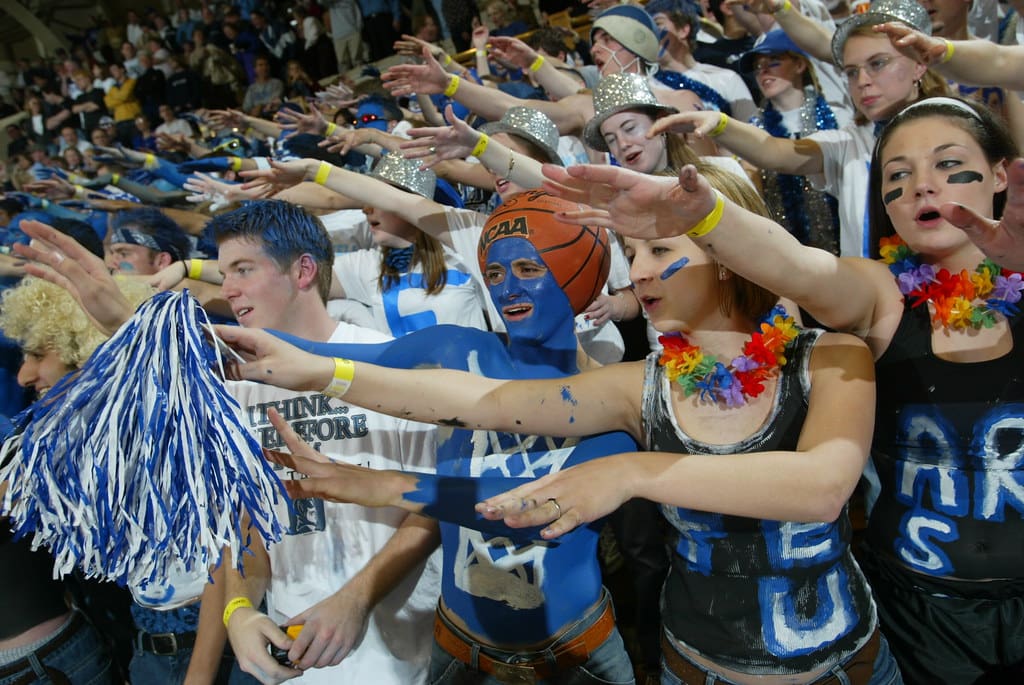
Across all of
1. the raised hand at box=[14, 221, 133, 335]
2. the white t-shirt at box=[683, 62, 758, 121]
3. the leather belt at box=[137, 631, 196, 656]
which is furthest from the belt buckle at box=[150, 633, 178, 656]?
the white t-shirt at box=[683, 62, 758, 121]

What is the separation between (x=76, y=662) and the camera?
2.77 m

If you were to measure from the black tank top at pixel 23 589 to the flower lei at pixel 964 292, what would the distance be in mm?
2806

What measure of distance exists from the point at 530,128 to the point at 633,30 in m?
1.24

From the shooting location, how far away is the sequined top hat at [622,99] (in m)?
3.21

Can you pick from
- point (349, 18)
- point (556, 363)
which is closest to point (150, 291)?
point (556, 363)

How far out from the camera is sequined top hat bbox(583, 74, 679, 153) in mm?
3211

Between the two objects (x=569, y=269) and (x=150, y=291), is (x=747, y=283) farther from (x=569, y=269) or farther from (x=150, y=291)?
(x=150, y=291)

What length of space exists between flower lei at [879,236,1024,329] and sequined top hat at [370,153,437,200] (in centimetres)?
207

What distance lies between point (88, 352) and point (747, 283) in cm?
219

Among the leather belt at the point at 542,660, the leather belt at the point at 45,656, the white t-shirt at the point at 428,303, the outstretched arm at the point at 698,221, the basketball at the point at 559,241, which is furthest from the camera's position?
the white t-shirt at the point at 428,303

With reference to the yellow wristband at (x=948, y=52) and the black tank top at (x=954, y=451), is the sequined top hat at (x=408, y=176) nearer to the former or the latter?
the yellow wristband at (x=948, y=52)

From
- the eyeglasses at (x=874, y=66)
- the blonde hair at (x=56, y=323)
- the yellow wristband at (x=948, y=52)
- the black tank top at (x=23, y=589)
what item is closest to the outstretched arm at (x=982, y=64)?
the yellow wristband at (x=948, y=52)

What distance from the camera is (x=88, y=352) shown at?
2771 mm

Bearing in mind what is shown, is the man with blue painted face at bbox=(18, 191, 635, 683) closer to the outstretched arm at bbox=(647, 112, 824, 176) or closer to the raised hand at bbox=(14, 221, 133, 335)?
the raised hand at bbox=(14, 221, 133, 335)
